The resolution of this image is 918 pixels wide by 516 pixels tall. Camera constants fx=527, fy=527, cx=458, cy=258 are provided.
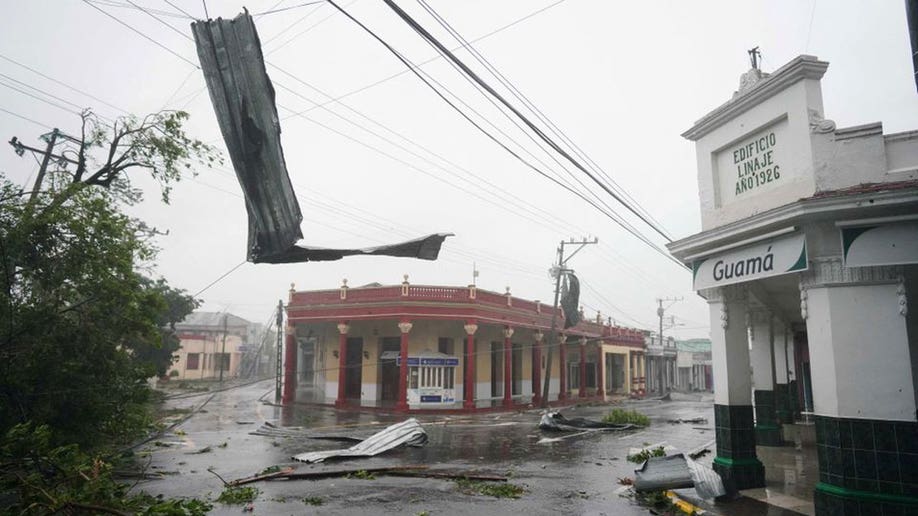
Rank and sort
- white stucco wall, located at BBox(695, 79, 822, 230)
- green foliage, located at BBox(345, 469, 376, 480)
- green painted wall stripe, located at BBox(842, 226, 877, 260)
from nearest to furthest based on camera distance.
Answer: green painted wall stripe, located at BBox(842, 226, 877, 260) < white stucco wall, located at BBox(695, 79, 822, 230) < green foliage, located at BBox(345, 469, 376, 480)

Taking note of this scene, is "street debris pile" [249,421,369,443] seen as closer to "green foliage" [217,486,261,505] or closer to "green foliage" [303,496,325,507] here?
"green foliage" [217,486,261,505]

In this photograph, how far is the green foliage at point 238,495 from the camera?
824 cm

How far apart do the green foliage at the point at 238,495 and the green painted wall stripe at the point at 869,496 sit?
26.8 feet

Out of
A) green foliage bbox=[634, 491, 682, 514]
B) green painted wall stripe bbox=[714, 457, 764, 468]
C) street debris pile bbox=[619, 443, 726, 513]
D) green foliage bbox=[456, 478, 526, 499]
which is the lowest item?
green foliage bbox=[456, 478, 526, 499]

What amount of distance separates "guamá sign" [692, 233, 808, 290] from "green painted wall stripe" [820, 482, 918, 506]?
2755mm

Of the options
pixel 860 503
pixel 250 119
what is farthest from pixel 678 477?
pixel 250 119

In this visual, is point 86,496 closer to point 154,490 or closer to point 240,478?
point 154,490

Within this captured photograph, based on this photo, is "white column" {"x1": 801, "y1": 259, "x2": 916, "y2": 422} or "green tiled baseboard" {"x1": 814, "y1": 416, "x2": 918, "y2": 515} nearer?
"green tiled baseboard" {"x1": 814, "y1": 416, "x2": 918, "y2": 515}

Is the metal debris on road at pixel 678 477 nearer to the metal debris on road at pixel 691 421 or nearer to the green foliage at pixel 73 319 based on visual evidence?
the green foliage at pixel 73 319

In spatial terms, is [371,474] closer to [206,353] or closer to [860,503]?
[860,503]

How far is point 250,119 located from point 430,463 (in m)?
8.64

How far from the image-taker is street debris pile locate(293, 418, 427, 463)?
40.0ft

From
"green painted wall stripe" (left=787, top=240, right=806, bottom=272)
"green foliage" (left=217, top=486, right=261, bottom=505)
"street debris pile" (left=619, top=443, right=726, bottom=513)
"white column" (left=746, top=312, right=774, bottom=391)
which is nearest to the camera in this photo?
"green painted wall stripe" (left=787, top=240, right=806, bottom=272)

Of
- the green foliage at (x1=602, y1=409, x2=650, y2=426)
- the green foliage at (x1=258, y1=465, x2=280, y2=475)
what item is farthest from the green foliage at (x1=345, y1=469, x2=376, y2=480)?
the green foliage at (x1=602, y1=409, x2=650, y2=426)
